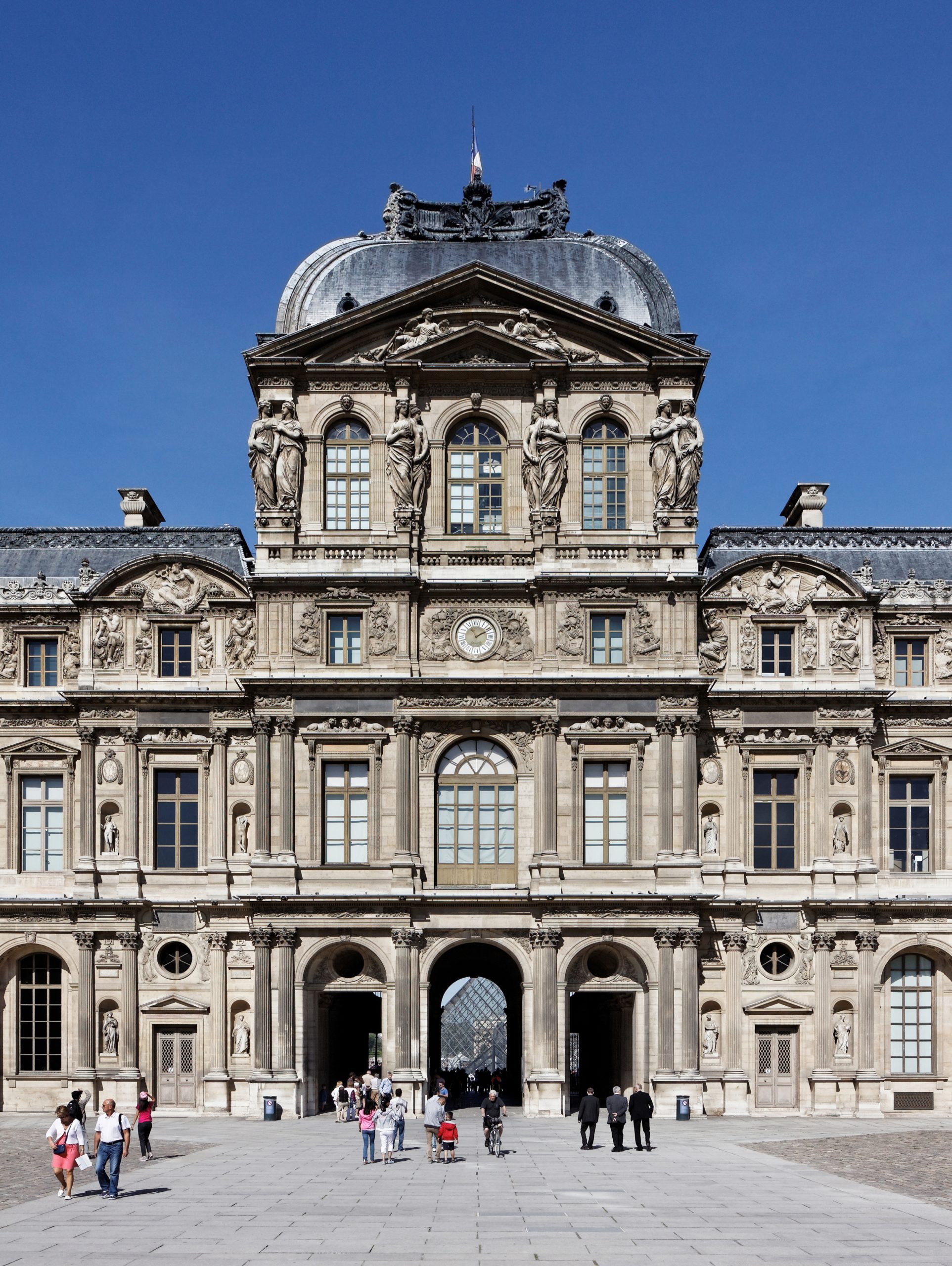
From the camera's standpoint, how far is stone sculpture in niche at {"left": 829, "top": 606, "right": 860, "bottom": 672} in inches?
1998

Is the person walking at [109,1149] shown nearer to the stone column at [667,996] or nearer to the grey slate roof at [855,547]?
the stone column at [667,996]

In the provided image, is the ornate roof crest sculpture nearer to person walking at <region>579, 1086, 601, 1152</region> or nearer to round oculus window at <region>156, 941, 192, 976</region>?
round oculus window at <region>156, 941, 192, 976</region>

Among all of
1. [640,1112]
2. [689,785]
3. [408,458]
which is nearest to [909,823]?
[689,785]

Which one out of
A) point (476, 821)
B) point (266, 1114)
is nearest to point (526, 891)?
point (476, 821)

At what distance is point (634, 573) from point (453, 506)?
6.45 metres

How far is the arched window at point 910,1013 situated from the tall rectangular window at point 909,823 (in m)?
3.02

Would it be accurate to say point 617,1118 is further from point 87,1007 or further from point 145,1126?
point 87,1007

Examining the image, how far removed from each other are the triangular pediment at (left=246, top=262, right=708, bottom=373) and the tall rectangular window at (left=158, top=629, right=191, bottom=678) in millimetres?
9159

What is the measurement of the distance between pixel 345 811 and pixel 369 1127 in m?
15.2

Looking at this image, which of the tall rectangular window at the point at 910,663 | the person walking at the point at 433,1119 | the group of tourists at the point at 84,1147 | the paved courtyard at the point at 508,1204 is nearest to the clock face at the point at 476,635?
the tall rectangular window at the point at 910,663

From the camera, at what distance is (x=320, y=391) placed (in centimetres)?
5128

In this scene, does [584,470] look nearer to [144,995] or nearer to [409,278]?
[409,278]

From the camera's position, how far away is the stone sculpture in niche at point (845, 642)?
50.8 meters

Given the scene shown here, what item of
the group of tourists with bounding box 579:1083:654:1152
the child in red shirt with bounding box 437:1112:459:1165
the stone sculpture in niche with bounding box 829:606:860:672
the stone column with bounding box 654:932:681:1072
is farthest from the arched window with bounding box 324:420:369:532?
the child in red shirt with bounding box 437:1112:459:1165
